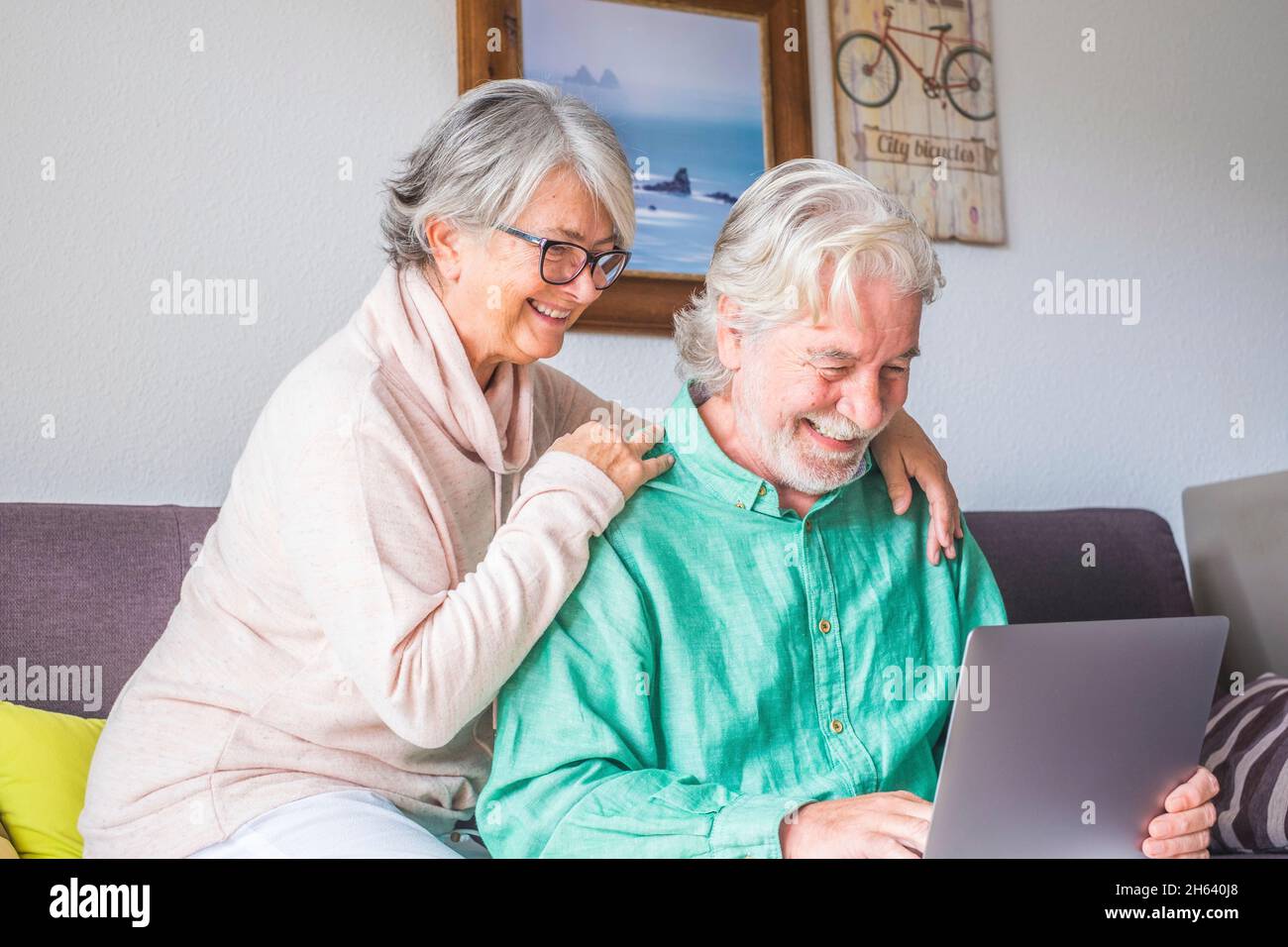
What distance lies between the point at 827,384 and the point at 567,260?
1.17ft

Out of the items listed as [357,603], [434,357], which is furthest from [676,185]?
[357,603]

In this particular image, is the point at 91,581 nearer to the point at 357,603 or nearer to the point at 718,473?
the point at 357,603

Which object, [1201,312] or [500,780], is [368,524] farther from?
[1201,312]

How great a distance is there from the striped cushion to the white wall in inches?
25.5

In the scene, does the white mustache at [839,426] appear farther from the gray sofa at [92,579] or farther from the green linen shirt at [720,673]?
the gray sofa at [92,579]

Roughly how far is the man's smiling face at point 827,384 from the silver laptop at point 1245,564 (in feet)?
4.18

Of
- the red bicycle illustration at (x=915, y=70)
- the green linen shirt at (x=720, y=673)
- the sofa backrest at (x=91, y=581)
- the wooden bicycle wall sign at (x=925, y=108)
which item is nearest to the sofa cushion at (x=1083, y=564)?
the wooden bicycle wall sign at (x=925, y=108)

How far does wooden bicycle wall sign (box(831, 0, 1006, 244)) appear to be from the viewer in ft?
8.00

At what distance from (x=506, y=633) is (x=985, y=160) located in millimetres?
1725

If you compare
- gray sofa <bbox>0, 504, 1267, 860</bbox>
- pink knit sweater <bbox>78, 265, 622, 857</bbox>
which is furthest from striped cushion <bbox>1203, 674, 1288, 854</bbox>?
gray sofa <bbox>0, 504, 1267, 860</bbox>

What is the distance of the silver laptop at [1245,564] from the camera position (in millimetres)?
2318

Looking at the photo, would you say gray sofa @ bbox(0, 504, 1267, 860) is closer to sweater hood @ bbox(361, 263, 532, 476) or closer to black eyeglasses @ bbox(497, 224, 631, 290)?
sweater hood @ bbox(361, 263, 532, 476)
